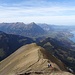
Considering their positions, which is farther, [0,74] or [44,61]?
[0,74]

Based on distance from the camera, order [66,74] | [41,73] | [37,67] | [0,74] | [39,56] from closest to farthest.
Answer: [66,74] → [41,73] → [37,67] → [39,56] → [0,74]

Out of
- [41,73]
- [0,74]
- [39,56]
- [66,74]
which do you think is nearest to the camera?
[66,74]

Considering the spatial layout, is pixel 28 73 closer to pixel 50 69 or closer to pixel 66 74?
pixel 50 69

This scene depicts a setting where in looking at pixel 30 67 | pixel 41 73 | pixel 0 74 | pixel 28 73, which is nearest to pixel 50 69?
pixel 41 73

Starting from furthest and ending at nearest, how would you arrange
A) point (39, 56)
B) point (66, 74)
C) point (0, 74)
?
1. point (0, 74)
2. point (39, 56)
3. point (66, 74)

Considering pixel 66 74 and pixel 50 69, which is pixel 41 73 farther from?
pixel 66 74

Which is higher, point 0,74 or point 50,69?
point 50,69

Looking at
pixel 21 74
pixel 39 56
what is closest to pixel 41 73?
pixel 21 74

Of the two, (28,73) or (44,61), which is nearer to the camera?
Answer: (28,73)

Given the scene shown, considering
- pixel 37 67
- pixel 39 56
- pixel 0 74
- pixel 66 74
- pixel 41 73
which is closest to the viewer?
pixel 66 74
